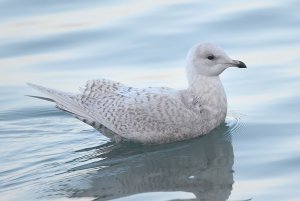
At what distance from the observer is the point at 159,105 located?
946 centimetres

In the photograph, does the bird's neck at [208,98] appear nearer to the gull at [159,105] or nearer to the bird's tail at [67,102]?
the gull at [159,105]

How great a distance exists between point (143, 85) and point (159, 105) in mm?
1599

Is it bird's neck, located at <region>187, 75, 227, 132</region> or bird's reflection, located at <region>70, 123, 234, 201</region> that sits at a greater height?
bird's neck, located at <region>187, 75, 227, 132</region>

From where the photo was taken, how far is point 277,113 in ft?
32.7

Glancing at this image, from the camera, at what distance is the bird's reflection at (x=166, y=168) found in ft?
26.6

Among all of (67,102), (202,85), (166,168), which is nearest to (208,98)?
(202,85)

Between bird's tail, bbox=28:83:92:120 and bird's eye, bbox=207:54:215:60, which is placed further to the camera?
bird's tail, bbox=28:83:92:120

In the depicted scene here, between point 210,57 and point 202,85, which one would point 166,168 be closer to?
point 202,85

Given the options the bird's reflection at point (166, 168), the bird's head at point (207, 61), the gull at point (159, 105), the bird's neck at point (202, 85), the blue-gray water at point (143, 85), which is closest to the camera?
the bird's reflection at point (166, 168)

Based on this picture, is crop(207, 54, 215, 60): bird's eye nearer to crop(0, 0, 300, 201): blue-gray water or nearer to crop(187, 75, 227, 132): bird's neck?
crop(187, 75, 227, 132): bird's neck

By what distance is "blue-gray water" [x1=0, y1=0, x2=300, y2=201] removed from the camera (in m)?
8.29

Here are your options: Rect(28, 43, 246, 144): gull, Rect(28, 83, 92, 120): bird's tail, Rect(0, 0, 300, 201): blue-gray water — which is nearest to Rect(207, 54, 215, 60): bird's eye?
Rect(28, 43, 246, 144): gull

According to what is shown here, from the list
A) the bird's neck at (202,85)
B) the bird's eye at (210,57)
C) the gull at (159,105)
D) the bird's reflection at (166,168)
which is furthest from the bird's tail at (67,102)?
the bird's eye at (210,57)

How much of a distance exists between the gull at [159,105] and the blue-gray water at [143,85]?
129mm
